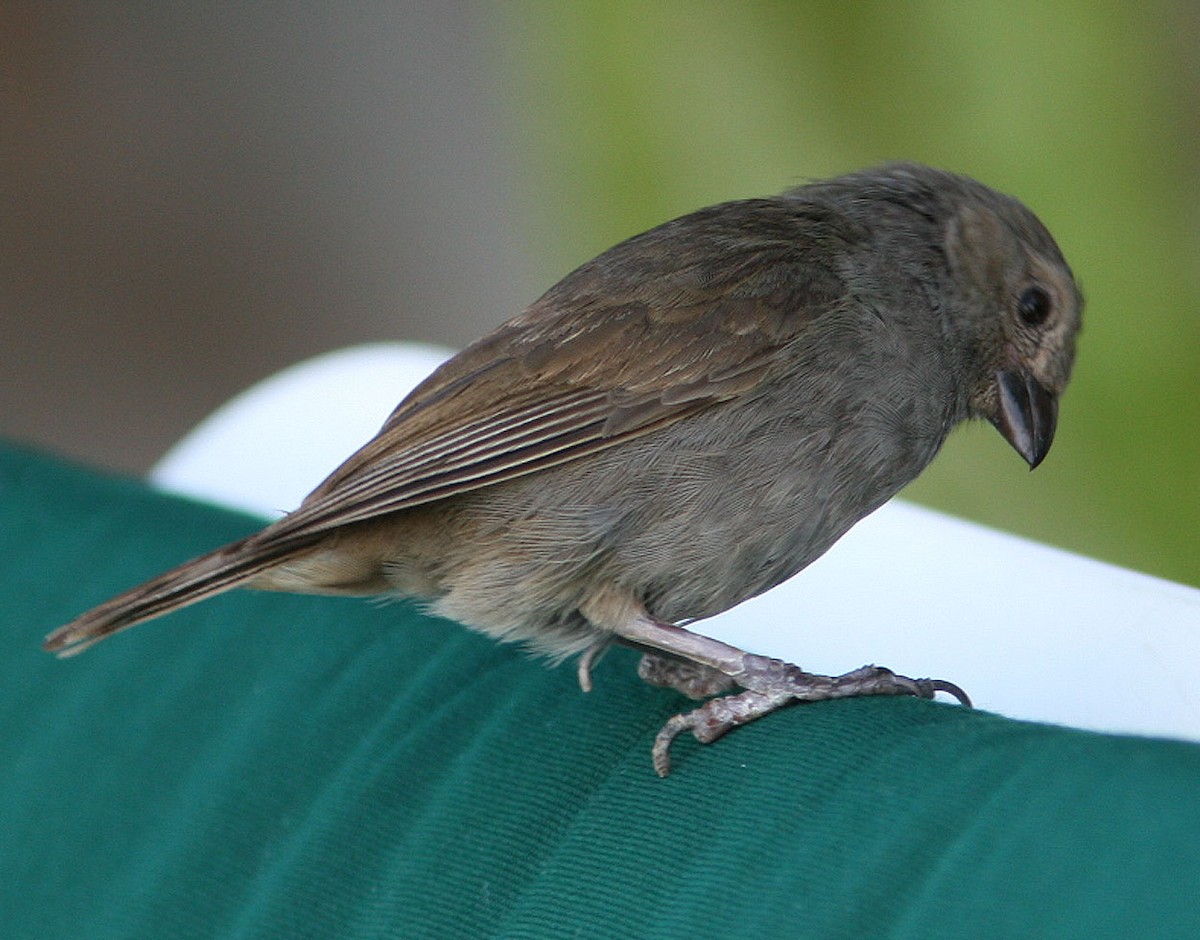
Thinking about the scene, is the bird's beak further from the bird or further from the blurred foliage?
the blurred foliage

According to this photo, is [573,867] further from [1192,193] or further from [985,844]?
[1192,193]

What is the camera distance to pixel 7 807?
317cm

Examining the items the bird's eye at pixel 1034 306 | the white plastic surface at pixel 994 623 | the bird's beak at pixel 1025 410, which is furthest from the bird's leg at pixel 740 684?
the bird's eye at pixel 1034 306

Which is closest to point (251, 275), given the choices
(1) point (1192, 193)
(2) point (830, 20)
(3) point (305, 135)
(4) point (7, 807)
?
(3) point (305, 135)

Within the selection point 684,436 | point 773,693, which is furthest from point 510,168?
point 773,693

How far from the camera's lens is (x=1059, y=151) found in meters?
5.38

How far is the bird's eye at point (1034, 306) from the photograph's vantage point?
10.2 ft

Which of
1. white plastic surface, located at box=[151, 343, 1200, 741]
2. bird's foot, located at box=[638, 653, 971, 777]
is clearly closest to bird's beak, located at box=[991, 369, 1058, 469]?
white plastic surface, located at box=[151, 343, 1200, 741]

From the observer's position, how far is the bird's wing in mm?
2875

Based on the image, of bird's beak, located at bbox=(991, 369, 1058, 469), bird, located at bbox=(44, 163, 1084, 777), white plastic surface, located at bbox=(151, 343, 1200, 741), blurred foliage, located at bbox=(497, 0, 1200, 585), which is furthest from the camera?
blurred foliage, located at bbox=(497, 0, 1200, 585)

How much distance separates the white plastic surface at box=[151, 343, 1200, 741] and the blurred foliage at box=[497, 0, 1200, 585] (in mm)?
2301

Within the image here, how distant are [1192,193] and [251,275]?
6.47 metres

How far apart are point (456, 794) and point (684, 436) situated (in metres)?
0.76

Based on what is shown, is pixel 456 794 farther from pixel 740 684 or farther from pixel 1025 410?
pixel 1025 410
